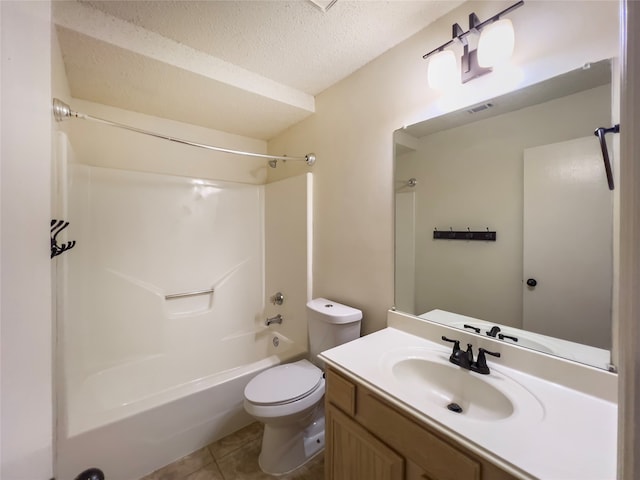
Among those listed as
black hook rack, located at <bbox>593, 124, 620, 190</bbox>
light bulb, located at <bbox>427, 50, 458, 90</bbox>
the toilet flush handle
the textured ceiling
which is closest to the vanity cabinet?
black hook rack, located at <bbox>593, 124, 620, 190</bbox>

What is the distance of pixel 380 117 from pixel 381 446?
1542 millimetres

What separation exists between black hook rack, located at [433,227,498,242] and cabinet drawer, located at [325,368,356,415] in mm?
817

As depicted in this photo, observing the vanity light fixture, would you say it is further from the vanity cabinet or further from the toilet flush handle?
the toilet flush handle

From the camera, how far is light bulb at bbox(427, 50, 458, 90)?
3.87ft

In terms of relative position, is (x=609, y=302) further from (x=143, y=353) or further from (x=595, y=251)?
(x=143, y=353)

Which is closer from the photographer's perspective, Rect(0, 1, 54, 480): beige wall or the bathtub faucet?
Answer: Rect(0, 1, 54, 480): beige wall

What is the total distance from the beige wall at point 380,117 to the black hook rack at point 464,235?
0.25 meters

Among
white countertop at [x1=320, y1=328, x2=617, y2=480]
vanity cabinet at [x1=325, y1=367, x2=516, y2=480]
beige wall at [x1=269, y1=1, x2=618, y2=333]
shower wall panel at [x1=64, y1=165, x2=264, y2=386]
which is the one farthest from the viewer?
shower wall panel at [x1=64, y1=165, x2=264, y2=386]

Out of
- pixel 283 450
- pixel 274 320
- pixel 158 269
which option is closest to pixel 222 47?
pixel 158 269

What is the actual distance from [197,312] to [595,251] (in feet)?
8.04

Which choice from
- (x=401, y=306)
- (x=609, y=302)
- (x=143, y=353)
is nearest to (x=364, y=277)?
(x=401, y=306)

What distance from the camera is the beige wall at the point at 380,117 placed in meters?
0.93

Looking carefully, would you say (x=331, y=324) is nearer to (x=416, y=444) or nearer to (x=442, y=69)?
(x=416, y=444)

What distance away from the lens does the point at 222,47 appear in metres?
1.47
